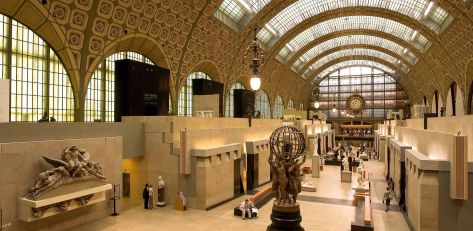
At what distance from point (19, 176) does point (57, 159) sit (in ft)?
3.49

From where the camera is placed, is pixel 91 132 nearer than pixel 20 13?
Yes

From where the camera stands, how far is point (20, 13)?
1340 centimetres

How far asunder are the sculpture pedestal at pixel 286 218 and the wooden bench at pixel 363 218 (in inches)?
236

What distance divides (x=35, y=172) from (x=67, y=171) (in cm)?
82

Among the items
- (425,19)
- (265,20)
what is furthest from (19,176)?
(425,19)

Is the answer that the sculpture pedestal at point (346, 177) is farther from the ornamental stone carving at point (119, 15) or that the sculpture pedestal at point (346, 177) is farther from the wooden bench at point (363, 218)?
the ornamental stone carving at point (119, 15)

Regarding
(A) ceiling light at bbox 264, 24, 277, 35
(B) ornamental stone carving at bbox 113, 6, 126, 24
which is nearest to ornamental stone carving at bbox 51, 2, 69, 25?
(B) ornamental stone carving at bbox 113, 6, 126, 24

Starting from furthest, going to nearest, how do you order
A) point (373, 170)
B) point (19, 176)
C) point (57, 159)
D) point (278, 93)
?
point (278, 93) < point (373, 170) < point (57, 159) < point (19, 176)

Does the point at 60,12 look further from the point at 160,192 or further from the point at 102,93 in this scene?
the point at 160,192

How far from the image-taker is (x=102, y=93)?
1762 centimetres

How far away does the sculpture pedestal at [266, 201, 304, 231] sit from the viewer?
614cm

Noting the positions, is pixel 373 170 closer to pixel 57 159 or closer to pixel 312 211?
pixel 312 211

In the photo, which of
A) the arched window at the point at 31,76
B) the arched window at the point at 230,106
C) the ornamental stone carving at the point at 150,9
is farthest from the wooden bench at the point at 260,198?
the arched window at the point at 230,106

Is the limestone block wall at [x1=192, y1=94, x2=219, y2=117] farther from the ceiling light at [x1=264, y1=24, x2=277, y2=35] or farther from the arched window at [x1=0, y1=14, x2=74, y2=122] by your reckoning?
the ceiling light at [x1=264, y1=24, x2=277, y2=35]
